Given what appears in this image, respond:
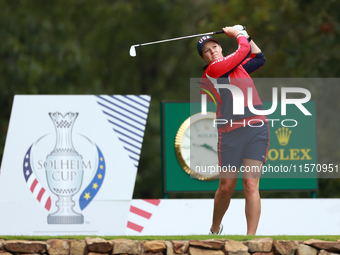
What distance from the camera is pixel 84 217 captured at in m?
7.19

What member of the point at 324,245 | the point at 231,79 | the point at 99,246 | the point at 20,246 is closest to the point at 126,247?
the point at 99,246

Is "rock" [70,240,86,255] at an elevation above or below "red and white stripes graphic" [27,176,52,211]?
below

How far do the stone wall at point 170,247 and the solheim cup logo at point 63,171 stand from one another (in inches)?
87.2

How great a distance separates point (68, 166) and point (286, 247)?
3.30 meters

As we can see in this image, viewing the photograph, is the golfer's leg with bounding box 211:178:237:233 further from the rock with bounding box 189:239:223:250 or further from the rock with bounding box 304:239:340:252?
the rock with bounding box 304:239:340:252

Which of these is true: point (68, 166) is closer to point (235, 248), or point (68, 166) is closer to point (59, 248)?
point (59, 248)

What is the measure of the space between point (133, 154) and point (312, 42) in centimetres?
819

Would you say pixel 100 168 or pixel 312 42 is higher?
pixel 312 42

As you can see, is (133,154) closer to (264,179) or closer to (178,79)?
(264,179)

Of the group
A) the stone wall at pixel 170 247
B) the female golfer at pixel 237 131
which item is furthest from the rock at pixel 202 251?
the female golfer at pixel 237 131

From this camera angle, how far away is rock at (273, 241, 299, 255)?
485cm

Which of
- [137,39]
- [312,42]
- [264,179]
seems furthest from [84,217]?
[137,39]

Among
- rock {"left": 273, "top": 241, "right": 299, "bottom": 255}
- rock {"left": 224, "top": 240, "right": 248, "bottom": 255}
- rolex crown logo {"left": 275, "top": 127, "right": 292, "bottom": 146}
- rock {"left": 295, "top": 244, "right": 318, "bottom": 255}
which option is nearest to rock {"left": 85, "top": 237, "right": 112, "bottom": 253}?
rock {"left": 224, "top": 240, "right": 248, "bottom": 255}

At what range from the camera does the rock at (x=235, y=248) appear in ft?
15.8
